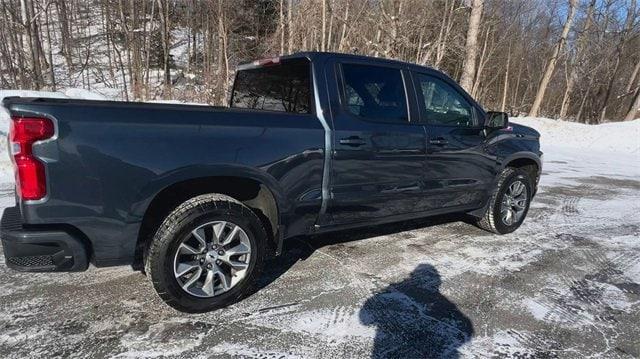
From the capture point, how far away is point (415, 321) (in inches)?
127

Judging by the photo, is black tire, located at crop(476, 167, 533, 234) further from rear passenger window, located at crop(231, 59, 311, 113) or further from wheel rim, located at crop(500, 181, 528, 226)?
rear passenger window, located at crop(231, 59, 311, 113)

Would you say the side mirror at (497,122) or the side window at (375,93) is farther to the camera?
the side mirror at (497,122)

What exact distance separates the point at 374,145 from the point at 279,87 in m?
1.02

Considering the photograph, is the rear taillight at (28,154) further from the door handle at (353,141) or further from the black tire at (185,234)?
the door handle at (353,141)

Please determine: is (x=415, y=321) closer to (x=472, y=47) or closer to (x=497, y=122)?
(x=497, y=122)

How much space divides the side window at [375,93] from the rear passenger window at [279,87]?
0.36 metres

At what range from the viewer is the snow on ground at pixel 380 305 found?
2.85 meters

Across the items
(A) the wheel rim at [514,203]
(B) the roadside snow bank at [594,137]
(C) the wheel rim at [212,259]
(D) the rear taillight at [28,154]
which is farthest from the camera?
(B) the roadside snow bank at [594,137]

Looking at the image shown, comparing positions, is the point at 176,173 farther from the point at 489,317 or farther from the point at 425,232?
the point at 425,232

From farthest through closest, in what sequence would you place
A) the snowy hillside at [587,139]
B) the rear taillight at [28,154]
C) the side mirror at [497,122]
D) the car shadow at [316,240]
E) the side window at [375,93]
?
the snowy hillside at [587,139], the side mirror at [497,122], the car shadow at [316,240], the side window at [375,93], the rear taillight at [28,154]

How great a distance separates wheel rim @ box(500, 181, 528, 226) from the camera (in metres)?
5.31

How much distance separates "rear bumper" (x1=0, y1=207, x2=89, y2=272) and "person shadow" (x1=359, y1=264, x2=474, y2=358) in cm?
202

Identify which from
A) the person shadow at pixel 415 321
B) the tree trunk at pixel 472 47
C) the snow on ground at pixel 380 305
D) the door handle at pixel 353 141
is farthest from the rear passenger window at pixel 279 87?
the tree trunk at pixel 472 47

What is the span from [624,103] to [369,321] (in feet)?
159
